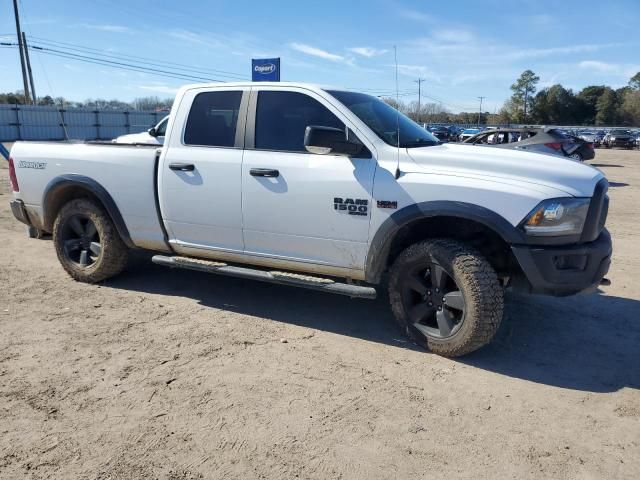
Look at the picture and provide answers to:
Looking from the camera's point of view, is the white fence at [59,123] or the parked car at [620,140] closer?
the white fence at [59,123]

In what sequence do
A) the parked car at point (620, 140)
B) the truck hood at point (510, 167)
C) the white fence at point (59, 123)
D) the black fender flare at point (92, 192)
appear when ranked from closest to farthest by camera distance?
the truck hood at point (510, 167), the black fender flare at point (92, 192), the white fence at point (59, 123), the parked car at point (620, 140)

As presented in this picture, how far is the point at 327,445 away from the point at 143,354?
69.5 inches

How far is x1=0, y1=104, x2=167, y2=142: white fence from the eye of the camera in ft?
101

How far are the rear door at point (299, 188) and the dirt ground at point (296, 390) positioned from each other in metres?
0.75

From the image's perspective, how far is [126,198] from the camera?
5.16 m

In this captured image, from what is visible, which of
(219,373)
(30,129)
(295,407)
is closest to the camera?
(295,407)

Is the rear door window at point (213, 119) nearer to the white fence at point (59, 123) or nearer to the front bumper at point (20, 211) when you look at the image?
the front bumper at point (20, 211)

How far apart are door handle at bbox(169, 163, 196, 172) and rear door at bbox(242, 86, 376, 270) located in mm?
533

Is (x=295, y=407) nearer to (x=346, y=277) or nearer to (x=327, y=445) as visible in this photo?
(x=327, y=445)

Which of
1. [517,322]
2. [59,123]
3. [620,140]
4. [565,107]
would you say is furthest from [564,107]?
[517,322]

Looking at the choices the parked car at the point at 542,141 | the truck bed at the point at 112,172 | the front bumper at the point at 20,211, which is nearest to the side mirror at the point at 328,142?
the truck bed at the point at 112,172

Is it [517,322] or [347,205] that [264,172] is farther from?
[517,322]

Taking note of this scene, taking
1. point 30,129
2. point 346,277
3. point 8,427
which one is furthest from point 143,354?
point 30,129

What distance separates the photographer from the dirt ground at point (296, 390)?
9.34ft
